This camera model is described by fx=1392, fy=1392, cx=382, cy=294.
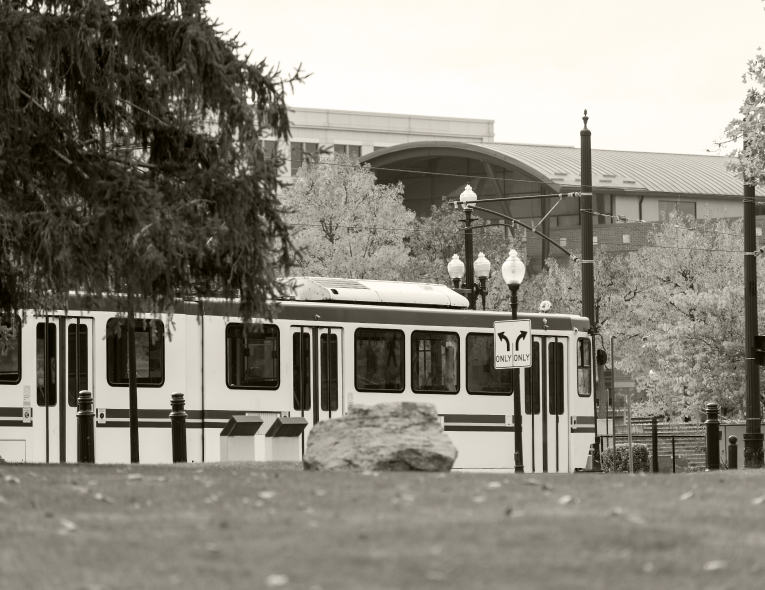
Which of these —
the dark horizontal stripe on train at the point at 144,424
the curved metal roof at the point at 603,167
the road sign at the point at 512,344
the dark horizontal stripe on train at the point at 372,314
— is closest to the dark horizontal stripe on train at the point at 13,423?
the dark horizontal stripe on train at the point at 144,424

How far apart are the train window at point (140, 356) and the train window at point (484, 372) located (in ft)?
18.1

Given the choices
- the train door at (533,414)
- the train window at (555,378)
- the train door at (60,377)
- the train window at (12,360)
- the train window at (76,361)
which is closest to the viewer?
the train window at (12,360)

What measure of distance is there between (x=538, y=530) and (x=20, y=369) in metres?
12.8

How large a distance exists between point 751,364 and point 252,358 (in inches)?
412

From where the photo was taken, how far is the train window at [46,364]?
19.9 metres

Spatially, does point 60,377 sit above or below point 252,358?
below

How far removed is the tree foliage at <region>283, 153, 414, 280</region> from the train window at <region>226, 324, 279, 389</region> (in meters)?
22.2

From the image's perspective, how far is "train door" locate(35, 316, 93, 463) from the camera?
19875 mm

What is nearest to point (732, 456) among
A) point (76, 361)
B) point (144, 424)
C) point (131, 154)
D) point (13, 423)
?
point (144, 424)

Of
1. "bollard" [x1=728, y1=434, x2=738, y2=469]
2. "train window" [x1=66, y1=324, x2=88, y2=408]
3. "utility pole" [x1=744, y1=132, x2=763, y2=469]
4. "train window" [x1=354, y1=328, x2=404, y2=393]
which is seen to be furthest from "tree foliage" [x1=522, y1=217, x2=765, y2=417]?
"train window" [x1=66, y1=324, x2=88, y2=408]

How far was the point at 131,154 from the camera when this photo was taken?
15648 millimetres

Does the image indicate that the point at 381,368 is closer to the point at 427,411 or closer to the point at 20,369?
the point at 20,369

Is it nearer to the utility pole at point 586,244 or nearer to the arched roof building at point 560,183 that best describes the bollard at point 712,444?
the utility pole at point 586,244

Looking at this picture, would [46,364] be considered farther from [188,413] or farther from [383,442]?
[383,442]
